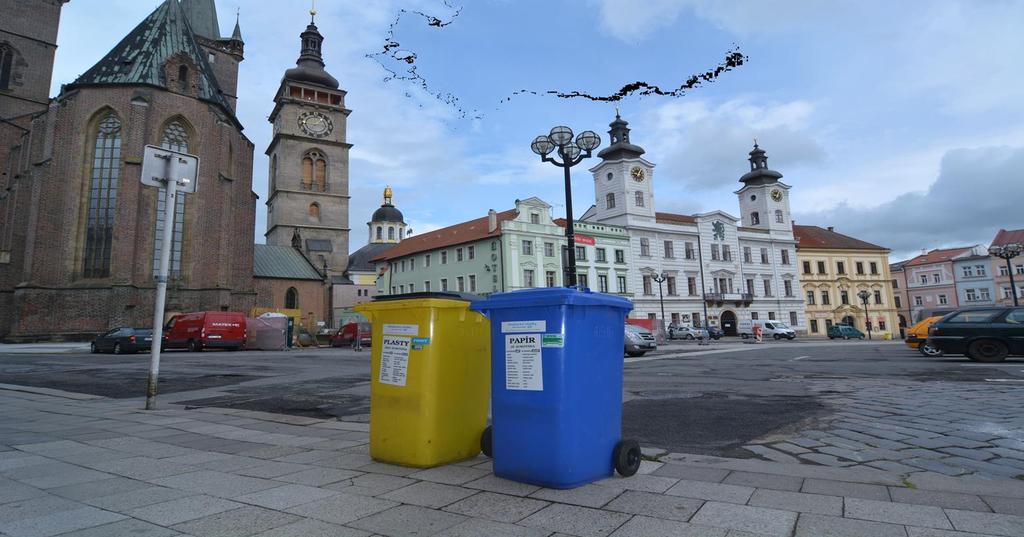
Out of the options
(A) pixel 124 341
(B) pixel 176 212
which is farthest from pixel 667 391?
(B) pixel 176 212

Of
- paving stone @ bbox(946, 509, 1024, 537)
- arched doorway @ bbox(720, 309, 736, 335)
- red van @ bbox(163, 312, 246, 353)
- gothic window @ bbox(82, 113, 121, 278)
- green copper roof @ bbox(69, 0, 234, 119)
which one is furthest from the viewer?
arched doorway @ bbox(720, 309, 736, 335)

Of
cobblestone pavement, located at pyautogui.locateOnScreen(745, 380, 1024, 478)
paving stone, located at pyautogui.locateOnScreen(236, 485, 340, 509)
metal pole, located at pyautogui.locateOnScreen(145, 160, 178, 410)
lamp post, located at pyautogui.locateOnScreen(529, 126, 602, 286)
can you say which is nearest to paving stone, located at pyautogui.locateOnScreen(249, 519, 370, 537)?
paving stone, located at pyautogui.locateOnScreen(236, 485, 340, 509)

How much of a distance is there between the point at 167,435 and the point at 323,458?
230 cm

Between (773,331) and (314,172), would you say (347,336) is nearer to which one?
(314,172)

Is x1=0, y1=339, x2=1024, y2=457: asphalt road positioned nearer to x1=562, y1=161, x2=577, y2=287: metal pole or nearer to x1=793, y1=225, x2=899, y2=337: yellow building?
x1=562, y1=161, x2=577, y2=287: metal pole

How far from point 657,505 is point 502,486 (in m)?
1.04

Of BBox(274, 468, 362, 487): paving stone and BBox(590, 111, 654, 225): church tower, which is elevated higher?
BBox(590, 111, 654, 225): church tower

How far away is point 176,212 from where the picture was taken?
112 feet

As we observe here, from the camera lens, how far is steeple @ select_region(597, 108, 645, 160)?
52.9 m

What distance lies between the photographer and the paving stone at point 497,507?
2.93 metres

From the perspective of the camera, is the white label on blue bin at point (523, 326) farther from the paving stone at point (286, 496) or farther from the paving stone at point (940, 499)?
the paving stone at point (940, 499)

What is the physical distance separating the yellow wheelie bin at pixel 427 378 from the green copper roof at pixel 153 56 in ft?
128

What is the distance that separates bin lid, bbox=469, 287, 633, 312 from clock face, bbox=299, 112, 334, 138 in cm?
6476

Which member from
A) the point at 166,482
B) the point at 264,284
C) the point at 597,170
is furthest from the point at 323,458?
the point at 597,170
